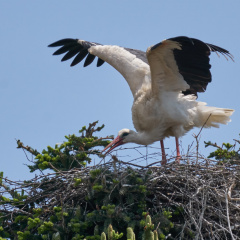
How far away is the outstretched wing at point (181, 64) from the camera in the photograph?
735cm

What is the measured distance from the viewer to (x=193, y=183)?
6195 mm

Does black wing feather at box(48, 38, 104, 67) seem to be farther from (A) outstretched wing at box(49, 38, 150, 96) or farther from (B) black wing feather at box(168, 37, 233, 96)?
(B) black wing feather at box(168, 37, 233, 96)

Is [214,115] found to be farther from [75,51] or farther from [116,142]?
[75,51]

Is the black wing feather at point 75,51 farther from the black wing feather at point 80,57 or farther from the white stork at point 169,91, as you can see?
the white stork at point 169,91

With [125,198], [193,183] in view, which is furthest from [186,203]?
[125,198]

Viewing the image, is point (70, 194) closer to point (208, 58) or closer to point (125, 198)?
point (125, 198)

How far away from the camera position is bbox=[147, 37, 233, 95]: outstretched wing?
7352 mm

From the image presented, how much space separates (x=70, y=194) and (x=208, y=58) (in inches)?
93.2

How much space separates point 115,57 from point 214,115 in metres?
1.54

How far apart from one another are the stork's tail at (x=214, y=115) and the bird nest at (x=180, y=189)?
151 cm

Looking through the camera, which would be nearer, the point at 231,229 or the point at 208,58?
the point at 231,229

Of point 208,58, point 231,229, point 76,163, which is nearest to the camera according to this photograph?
point 231,229

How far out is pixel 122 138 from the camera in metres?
7.96

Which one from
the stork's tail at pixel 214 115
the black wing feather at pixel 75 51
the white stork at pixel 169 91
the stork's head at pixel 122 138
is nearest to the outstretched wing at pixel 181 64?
the white stork at pixel 169 91
